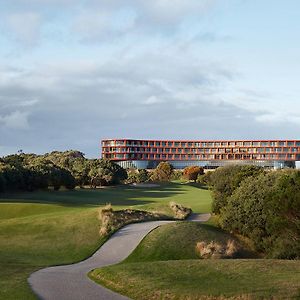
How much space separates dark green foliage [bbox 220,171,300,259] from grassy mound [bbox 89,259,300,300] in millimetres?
2792

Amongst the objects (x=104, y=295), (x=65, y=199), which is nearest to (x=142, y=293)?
(x=104, y=295)

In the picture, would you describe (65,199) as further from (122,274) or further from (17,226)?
(122,274)

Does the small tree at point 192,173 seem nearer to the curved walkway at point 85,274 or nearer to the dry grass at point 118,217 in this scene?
the dry grass at point 118,217

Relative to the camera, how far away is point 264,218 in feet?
141

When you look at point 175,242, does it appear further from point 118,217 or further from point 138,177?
point 138,177

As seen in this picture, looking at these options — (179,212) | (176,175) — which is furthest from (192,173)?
(179,212)

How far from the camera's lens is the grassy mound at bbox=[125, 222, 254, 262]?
35844 millimetres

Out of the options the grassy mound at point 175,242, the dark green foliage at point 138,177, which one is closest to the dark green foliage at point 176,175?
the dark green foliage at point 138,177

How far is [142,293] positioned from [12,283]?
22.4 feet

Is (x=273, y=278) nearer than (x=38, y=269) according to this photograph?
Yes

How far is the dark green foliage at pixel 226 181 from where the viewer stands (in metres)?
53.1

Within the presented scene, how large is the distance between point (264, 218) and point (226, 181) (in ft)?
38.1

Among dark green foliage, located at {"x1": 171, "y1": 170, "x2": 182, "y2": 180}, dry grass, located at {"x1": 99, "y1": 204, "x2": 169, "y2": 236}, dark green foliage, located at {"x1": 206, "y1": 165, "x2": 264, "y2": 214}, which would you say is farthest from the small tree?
dry grass, located at {"x1": 99, "y1": 204, "x2": 169, "y2": 236}

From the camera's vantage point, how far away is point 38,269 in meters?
29.8
